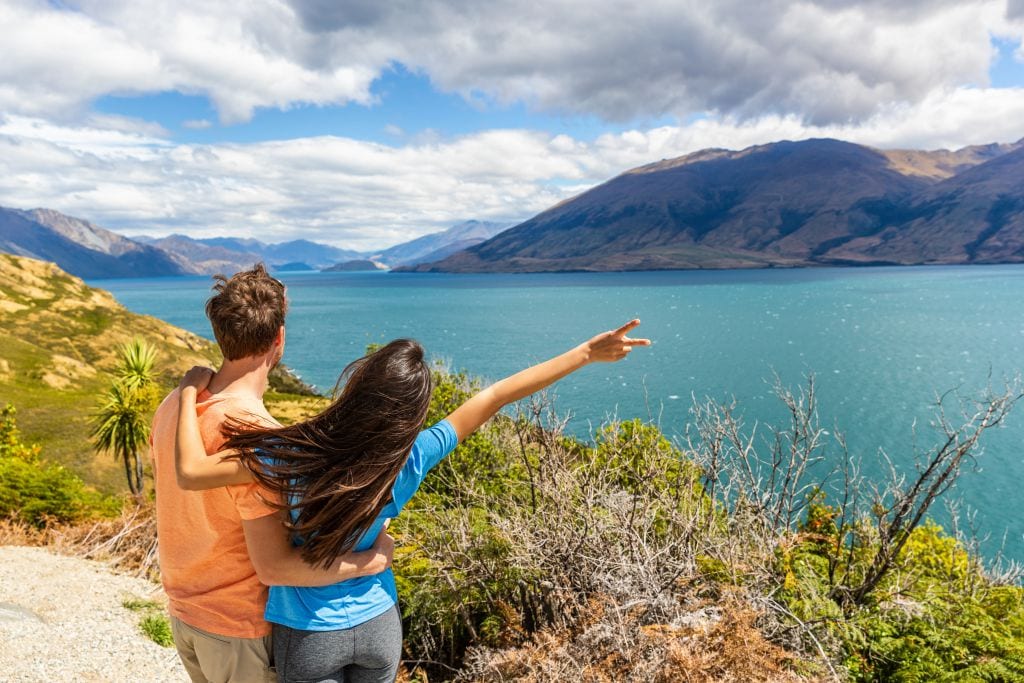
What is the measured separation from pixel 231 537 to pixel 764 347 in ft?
212

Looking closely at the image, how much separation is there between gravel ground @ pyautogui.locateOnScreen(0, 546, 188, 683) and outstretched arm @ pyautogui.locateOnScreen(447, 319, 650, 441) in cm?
457

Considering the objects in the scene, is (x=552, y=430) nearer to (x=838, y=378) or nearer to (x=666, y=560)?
(x=666, y=560)

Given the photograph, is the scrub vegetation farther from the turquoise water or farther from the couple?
the turquoise water

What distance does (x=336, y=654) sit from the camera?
7.76 feet

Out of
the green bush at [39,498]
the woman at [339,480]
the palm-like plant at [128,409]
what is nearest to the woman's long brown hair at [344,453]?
the woman at [339,480]

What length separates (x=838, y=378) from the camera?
45500 mm

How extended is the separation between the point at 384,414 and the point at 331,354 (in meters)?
78.0

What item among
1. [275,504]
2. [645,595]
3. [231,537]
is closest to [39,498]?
[645,595]

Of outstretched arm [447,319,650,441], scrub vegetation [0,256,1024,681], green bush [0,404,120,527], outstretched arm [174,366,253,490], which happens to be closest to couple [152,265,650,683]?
outstretched arm [174,366,253,490]

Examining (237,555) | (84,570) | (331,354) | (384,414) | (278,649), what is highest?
(384,414)

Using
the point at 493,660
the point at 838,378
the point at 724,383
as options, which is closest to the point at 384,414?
the point at 493,660

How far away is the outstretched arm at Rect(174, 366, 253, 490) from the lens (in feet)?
7.07

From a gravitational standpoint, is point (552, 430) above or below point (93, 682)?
above

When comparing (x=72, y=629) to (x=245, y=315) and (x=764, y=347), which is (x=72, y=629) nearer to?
(x=245, y=315)
